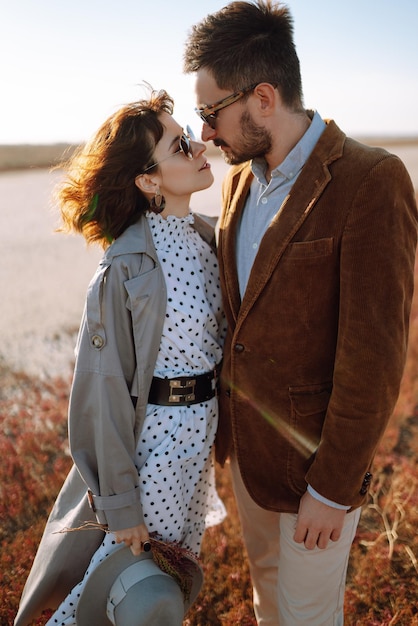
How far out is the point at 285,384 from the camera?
2.35 meters

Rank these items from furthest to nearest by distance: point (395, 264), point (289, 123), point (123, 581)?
point (289, 123), point (123, 581), point (395, 264)

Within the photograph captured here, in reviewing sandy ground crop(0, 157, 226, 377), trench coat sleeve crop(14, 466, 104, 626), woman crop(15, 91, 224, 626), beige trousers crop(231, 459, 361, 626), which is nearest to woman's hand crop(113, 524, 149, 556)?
woman crop(15, 91, 224, 626)

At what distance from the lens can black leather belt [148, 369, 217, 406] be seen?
2516mm

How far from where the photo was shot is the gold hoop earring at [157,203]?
2648 mm

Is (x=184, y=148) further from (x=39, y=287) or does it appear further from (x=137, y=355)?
(x=39, y=287)

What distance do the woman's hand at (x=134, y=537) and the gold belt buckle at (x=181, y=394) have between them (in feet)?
1.80

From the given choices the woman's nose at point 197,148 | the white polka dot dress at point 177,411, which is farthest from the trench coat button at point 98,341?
the woman's nose at point 197,148

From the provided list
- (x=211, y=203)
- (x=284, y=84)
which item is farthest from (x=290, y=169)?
(x=211, y=203)

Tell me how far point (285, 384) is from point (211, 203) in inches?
666

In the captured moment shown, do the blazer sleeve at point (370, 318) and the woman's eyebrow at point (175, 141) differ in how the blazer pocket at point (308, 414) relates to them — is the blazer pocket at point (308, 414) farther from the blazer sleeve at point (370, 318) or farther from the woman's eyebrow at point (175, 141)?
the woman's eyebrow at point (175, 141)

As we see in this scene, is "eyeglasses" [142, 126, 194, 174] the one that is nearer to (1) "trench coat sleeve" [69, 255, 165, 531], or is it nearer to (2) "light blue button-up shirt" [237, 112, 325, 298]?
(2) "light blue button-up shirt" [237, 112, 325, 298]

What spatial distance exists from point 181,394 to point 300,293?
0.72m

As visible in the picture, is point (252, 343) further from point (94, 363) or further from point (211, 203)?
point (211, 203)

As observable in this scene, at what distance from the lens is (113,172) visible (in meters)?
2.57
